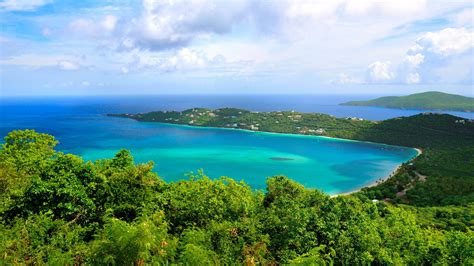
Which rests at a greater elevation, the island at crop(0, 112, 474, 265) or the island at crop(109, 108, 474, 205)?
the island at crop(0, 112, 474, 265)

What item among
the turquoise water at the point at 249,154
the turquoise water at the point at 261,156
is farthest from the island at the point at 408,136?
the turquoise water at the point at 261,156

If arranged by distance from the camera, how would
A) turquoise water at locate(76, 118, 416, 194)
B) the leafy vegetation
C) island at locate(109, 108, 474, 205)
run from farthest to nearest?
turquoise water at locate(76, 118, 416, 194)
island at locate(109, 108, 474, 205)
the leafy vegetation

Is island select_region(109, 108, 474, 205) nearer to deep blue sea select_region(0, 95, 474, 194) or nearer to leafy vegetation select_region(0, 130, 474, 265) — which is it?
deep blue sea select_region(0, 95, 474, 194)

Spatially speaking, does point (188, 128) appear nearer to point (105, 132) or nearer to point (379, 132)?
point (105, 132)

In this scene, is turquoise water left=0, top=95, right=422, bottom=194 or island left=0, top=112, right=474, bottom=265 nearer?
island left=0, top=112, right=474, bottom=265

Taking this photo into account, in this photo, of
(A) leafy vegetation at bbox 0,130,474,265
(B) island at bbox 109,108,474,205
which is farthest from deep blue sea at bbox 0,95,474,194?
(A) leafy vegetation at bbox 0,130,474,265

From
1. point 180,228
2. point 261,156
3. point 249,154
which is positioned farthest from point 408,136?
point 180,228
